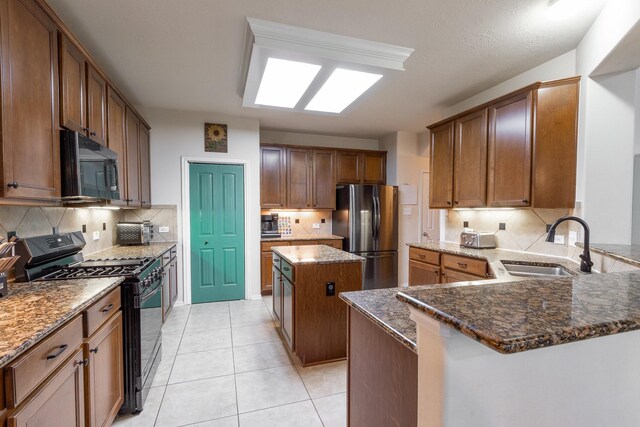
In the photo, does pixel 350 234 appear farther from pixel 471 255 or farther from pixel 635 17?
pixel 635 17

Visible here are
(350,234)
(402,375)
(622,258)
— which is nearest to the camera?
(402,375)

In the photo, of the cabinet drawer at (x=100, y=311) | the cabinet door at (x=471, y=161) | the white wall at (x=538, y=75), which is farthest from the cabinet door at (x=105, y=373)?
the white wall at (x=538, y=75)

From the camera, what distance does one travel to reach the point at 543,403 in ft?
2.35

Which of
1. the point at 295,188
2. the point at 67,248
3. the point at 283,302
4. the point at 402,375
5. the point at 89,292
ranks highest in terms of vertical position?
the point at 295,188

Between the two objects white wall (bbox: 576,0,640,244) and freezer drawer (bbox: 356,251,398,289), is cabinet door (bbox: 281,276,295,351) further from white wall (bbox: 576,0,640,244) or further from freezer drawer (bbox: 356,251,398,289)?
white wall (bbox: 576,0,640,244)

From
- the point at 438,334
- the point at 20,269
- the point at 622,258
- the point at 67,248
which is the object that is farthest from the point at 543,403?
the point at 67,248

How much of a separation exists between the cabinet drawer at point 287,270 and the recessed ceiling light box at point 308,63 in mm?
1581

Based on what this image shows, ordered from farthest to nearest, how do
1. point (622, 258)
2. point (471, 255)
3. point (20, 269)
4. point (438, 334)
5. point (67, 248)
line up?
1. point (471, 255)
2. point (67, 248)
3. point (20, 269)
4. point (622, 258)
5. point (438, 334)

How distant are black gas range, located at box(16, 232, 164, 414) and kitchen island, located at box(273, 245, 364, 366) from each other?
107cm

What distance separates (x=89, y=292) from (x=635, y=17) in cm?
329

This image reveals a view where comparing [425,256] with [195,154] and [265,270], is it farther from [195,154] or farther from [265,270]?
[195,154]

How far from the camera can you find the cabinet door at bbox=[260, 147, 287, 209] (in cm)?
453

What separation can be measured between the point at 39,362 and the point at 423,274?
3251 millimetres

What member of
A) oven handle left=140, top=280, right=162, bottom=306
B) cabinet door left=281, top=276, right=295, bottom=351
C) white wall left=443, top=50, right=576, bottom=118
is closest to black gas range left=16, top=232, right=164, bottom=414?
oven handle left=140, top=280, right=162, bottom=306
